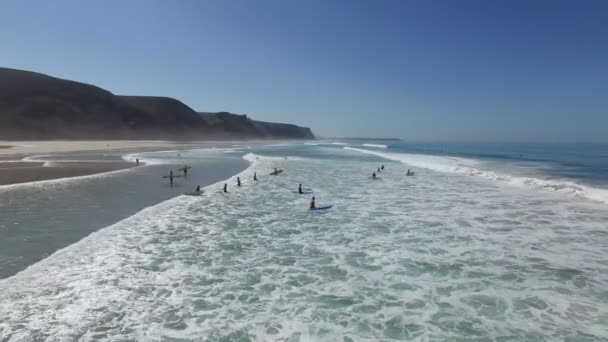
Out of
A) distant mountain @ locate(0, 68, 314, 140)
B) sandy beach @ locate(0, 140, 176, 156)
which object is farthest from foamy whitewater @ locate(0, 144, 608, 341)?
distant mountain @ locate(0, 68, 314, 140)

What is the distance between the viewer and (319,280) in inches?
399

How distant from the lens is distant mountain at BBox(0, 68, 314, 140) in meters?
112

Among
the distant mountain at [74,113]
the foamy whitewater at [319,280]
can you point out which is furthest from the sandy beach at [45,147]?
the foamy whitewater at [319,280]

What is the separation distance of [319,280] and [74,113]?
5833 inches

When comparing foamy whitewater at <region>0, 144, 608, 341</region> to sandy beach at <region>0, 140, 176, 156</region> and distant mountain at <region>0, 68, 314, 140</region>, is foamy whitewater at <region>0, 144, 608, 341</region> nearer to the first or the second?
sandy beach at <region>0, 140, 176, 156</region>

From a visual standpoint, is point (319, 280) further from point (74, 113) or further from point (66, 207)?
point (74, 113)

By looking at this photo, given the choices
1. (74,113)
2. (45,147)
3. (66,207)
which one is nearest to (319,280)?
(66,207)

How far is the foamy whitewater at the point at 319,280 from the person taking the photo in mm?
7527

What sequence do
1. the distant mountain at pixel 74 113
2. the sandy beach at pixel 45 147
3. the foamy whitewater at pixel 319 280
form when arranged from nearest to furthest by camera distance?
the foamy whitewater at pixel 319 280
the sandy beach at pixel 45 147
the distant mountain at pixel 74 113

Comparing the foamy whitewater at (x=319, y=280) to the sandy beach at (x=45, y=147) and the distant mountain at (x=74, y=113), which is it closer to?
the sandy beach at (x=45, y=147)

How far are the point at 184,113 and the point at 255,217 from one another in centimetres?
18418

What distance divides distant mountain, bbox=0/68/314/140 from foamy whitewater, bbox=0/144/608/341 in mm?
117790

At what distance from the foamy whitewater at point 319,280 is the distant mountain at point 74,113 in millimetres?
117790

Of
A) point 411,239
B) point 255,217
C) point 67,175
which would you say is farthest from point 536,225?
point 67,175
